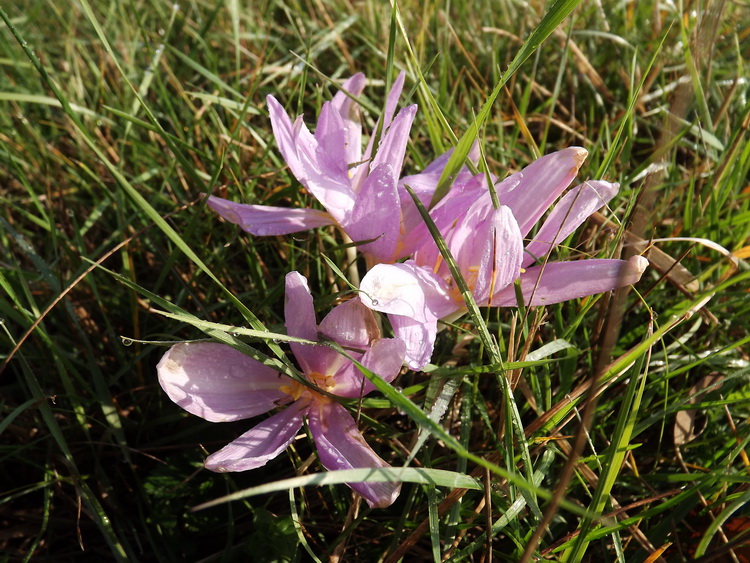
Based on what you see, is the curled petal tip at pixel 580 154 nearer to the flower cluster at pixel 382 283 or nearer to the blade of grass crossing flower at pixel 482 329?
the flower cluster at pixel 382 283

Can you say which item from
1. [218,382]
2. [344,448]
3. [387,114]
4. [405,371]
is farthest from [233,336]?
[387,114]

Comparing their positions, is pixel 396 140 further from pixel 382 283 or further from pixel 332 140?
pixel 382 283

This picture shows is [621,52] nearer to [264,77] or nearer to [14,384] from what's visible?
[264,77]

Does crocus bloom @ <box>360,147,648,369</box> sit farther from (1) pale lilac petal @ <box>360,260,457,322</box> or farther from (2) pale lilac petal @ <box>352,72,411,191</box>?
(2) pale lilac petal @ <box>352,72,411,191</box>

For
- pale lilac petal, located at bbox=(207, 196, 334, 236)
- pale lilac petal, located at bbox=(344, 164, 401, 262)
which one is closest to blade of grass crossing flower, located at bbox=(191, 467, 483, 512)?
pale lilac petal, located at bbox=(344, 164, 401, 262)

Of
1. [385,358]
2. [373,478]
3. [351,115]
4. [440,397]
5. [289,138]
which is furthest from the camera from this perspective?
[351,115]

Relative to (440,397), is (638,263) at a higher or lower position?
higher
